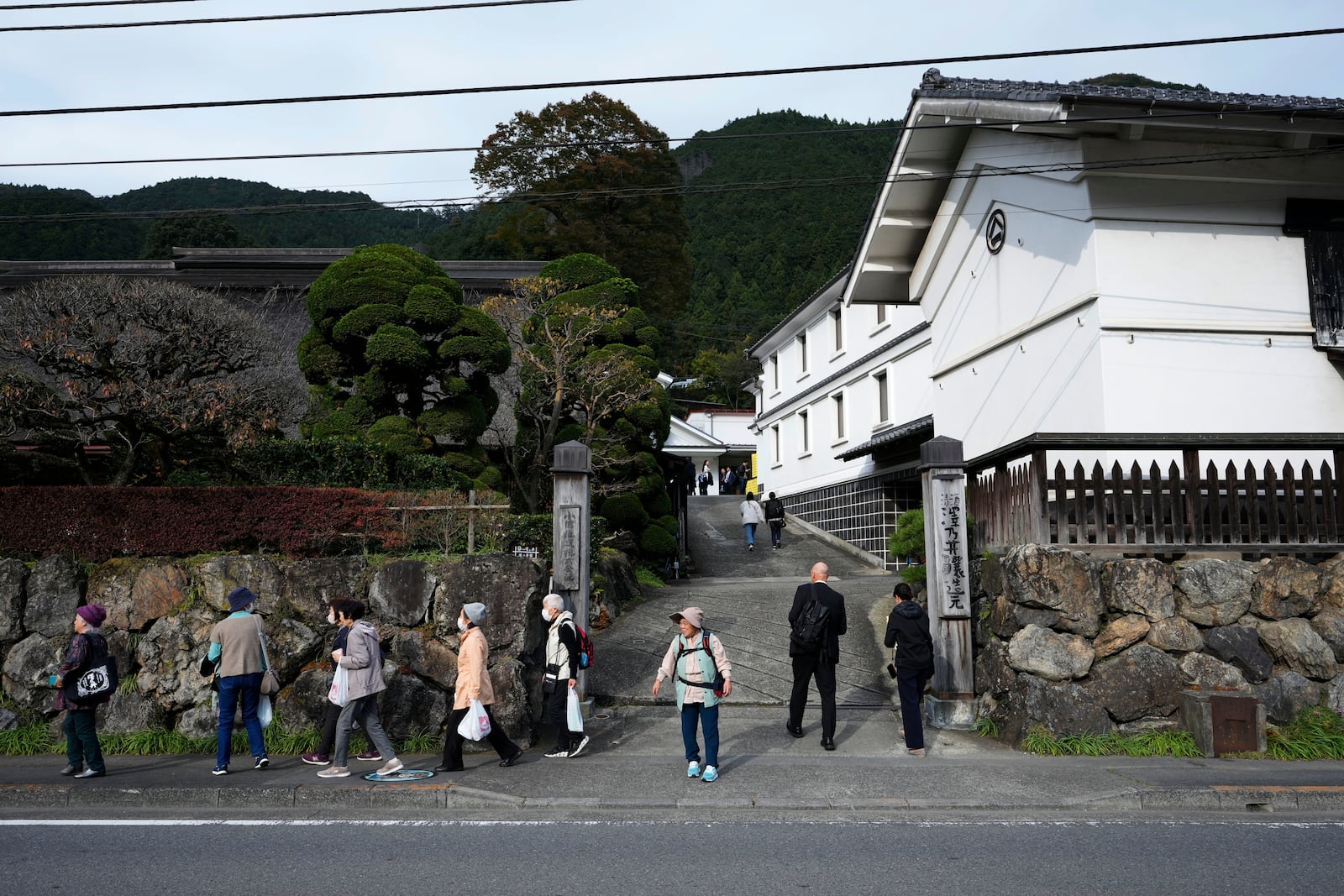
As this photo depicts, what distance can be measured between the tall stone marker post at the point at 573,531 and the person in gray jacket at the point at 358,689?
2.74m

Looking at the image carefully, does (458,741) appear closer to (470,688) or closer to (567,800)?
(470,688)

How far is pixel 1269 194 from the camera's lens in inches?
506

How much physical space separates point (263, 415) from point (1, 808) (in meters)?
5.82

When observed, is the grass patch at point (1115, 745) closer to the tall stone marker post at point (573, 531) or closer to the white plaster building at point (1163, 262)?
the white plaster building at point (1163, 262)

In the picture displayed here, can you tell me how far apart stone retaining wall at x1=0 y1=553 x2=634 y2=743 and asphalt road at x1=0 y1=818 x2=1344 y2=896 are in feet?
8.22

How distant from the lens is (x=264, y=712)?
8.73 m

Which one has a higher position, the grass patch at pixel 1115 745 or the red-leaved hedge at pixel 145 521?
A: the red-leaved hedge at pixel 145 521

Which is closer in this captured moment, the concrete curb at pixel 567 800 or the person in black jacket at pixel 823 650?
the concrete curb at pixel 567 800

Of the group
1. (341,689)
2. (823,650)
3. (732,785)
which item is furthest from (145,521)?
(823,650)

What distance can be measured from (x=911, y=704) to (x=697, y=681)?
2.50 metres

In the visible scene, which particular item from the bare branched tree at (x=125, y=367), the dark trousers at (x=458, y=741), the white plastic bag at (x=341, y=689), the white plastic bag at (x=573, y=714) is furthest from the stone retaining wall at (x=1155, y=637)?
the bare branched tree at (x=125, y=367)

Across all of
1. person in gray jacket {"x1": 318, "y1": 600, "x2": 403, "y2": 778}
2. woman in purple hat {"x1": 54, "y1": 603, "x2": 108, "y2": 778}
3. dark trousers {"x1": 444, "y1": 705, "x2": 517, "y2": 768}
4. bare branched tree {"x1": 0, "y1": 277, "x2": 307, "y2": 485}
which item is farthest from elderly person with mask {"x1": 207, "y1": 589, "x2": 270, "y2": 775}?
bare branched tree {"x1": 0, "y1": 277, "x2": 307, "y2": 485}

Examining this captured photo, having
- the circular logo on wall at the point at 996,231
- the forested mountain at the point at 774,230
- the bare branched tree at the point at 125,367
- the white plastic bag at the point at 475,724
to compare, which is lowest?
the white plastic bag at the point at 475,724

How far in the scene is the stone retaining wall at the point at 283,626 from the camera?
32.2 feet
